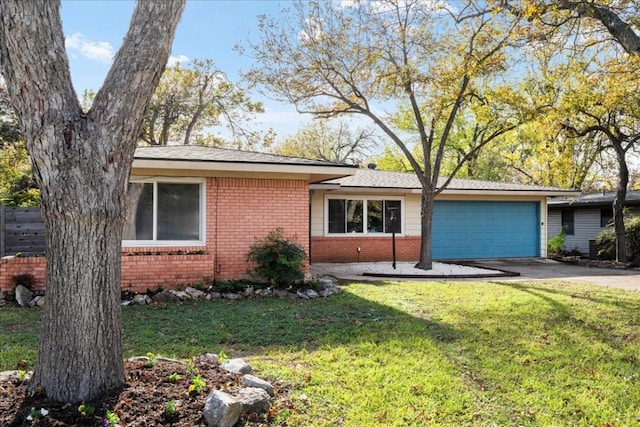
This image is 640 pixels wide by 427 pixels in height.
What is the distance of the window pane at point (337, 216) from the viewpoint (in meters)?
16.0

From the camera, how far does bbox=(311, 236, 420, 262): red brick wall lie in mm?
15844

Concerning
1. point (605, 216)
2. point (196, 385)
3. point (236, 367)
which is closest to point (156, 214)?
point (236, 367)

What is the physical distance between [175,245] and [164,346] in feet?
14.1

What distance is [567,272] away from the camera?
1401cm

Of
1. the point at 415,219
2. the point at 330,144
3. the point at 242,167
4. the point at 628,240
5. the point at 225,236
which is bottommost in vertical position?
the point at 628,240

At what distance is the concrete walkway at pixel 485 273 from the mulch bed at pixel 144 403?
26.6 feet

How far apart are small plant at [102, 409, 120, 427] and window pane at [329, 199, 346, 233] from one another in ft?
42.4

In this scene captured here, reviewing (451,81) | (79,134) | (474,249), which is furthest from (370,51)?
(79,134)

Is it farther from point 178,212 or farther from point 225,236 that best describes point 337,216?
Answer: point 178,212

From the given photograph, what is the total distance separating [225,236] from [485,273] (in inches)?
283

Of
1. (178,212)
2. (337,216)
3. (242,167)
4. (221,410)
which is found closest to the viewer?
(221,410)

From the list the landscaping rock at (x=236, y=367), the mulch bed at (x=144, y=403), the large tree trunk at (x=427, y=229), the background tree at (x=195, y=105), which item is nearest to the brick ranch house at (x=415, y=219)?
the large tree trunk at (x=427, y=229)

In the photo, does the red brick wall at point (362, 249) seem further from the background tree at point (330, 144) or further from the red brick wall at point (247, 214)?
the background tree at point (330, 144)

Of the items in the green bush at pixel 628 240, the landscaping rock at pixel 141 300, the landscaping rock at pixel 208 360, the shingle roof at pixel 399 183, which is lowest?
the landscaping rock at pixel 141 300
